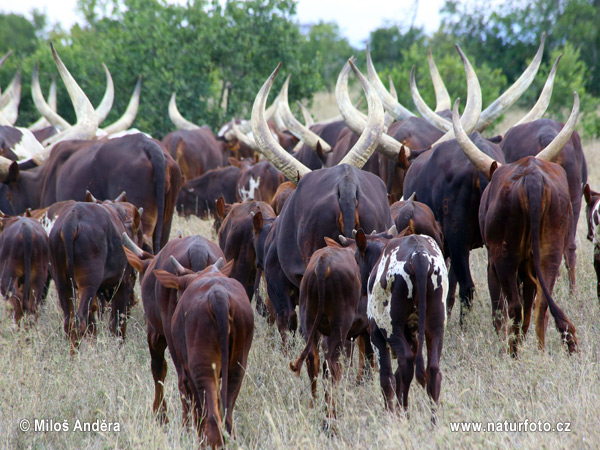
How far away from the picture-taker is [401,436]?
15.0 ft

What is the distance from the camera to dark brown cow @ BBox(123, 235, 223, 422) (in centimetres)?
506

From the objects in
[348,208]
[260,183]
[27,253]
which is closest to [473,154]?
[348,208]

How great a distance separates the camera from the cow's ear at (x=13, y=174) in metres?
9.92

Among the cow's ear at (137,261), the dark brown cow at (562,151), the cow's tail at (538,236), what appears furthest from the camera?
the dark brown cow at (562,151)

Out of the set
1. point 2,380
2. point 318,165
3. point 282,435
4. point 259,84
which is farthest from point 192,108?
point 282,435

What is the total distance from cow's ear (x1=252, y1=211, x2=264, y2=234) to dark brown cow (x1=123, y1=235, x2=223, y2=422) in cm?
168

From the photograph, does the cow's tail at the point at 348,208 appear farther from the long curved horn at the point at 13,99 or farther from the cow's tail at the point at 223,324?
the long curved horn at the point at 13,99

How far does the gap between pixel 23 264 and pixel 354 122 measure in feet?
13.5

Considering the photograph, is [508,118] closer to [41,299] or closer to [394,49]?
[394,49]

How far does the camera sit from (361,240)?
212 inches

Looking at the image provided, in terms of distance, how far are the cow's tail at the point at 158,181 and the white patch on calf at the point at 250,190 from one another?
2426 millimetres

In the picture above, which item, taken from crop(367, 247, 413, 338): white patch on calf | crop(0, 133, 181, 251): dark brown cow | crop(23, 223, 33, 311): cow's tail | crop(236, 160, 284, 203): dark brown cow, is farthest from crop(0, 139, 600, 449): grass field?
crop(236, 160, 284, 203): dark brown cow

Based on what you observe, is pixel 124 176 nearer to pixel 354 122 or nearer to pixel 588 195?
pixel 354 122

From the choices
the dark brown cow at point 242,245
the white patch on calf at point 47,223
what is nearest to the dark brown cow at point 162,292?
the dark brown cow at point 242,245
